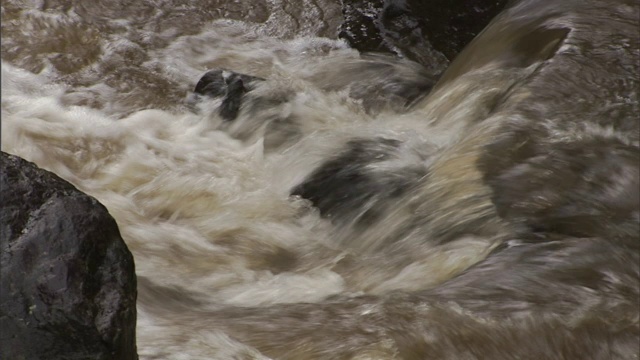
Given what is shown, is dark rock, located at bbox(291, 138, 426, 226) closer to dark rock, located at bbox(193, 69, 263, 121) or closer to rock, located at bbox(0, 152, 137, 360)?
dark rock, located at bbox(193, 69, 263, 121)

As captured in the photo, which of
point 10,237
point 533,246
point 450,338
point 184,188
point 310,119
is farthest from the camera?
point 310,119

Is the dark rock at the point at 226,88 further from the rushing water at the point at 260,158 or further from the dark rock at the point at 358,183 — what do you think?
the dark rock at the point at 358,183

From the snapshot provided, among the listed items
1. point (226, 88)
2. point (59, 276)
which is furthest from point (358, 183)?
point (59, 276)

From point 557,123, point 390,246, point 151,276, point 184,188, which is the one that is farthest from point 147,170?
point 557,123

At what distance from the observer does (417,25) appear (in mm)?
6195

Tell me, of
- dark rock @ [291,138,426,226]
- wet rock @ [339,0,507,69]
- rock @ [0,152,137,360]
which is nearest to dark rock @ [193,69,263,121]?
dark rock @ [291,138,426,226]

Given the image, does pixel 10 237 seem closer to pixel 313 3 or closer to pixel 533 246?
pixel 533 246

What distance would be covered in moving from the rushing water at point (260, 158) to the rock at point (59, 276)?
1.49ft

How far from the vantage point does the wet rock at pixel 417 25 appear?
599cm

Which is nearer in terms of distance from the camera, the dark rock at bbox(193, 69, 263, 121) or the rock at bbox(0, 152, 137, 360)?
the rock at bbox(0, 152, 137, 360)

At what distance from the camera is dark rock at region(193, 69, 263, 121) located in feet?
17.2

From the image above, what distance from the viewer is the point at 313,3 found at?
659 cm

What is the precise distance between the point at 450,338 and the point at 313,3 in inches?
159

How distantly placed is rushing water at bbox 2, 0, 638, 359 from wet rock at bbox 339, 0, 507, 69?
155 mm
